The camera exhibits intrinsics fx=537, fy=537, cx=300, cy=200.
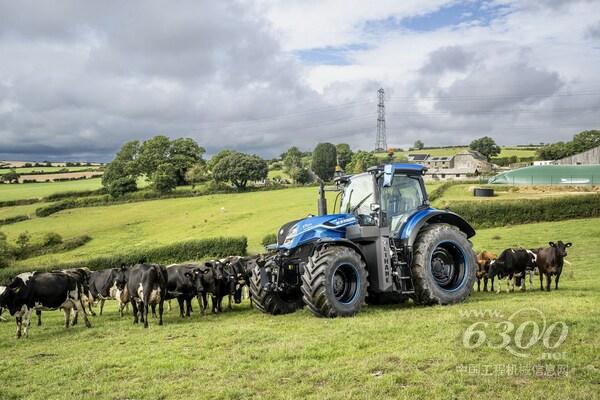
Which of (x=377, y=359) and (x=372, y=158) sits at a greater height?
(x=372, y=158)

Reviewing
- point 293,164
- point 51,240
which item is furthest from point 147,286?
point 293,164

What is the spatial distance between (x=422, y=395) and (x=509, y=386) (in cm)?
112

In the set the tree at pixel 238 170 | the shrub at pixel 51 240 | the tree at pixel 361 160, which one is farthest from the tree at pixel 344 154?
the shrub at pixel 51 240

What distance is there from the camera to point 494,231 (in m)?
35.9

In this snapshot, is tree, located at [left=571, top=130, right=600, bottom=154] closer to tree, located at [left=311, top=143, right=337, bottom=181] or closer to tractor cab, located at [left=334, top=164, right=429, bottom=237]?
tree, located at [left=311, top=143, right=337, bottom=181]

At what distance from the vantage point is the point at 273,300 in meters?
12.9

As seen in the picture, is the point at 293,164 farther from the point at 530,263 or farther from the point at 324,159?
the point at 530,263

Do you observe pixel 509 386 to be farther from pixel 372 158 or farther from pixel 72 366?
pixel 372 158

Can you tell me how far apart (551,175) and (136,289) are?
188 feet

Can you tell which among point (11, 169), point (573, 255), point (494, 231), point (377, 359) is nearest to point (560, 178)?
point (494, 231)

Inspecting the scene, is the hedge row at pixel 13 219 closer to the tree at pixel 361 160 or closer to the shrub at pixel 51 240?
the shrub at pixel 51 240

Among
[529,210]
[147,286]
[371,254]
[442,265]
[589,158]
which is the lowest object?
[529,210]

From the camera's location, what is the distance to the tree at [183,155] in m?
84.6

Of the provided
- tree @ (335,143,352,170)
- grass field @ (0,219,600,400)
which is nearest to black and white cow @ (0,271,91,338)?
grass field @ (0,219,600,400)
